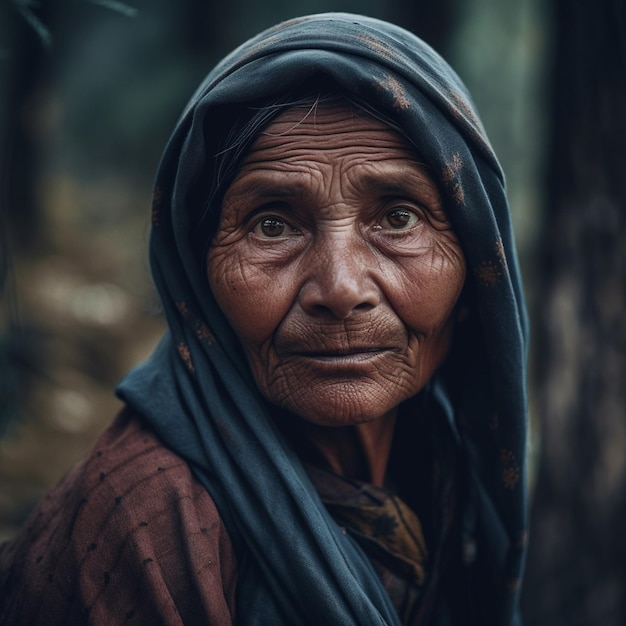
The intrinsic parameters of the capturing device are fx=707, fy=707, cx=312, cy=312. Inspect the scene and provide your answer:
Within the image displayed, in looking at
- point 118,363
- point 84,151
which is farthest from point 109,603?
point 84,151

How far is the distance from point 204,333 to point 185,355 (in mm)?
83

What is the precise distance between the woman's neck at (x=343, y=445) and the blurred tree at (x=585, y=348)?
1.97 metres

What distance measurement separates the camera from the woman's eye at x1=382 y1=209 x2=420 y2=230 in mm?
1835

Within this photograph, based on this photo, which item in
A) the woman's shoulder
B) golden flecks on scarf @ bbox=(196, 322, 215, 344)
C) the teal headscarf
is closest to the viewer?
the woman's shoulder

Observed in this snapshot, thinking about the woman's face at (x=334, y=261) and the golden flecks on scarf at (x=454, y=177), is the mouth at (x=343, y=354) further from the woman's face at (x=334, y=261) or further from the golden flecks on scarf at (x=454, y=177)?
the golden flecks on scarf at (x=454, y=177)

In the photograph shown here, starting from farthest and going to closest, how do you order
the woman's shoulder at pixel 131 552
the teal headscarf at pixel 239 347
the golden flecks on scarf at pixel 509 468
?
the golden flecks on scarf at pixel 509 468, the teal headscarf at pixel 239 347, the woman's shoulder at pixel 131 552

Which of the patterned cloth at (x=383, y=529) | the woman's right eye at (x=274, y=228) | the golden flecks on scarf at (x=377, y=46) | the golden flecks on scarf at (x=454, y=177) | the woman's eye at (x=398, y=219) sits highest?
the golden flecks on scarf at (x=377, y=46)

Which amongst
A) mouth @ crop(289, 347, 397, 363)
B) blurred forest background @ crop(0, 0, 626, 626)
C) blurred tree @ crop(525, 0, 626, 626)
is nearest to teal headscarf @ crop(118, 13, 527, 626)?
mouth @ crop(289, 347, 397, 363)

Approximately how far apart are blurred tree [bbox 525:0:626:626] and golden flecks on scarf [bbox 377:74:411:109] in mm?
2264

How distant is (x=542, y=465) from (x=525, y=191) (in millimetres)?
7973

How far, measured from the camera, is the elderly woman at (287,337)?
67.0 inches

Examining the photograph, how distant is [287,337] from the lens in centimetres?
180

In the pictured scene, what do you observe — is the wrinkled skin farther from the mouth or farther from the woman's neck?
the woman's neck

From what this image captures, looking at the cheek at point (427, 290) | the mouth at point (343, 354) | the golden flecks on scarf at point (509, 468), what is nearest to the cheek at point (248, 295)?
the mouth at point (343, 354)
